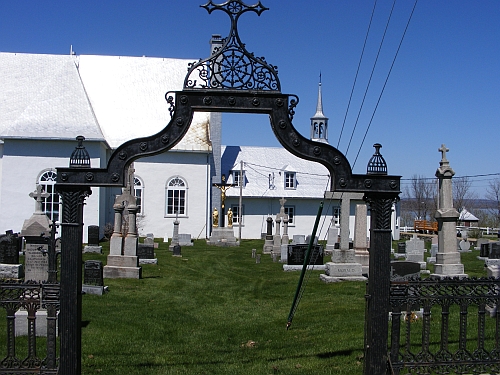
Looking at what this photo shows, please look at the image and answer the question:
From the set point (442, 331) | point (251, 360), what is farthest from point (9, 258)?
point (442, 331)

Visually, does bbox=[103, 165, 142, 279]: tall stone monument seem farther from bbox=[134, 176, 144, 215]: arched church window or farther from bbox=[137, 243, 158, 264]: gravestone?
bbox=[134, 176, 144, 215]: arched church window

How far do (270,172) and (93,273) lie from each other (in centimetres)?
2873

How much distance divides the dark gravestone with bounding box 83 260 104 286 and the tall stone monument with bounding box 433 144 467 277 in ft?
28.2

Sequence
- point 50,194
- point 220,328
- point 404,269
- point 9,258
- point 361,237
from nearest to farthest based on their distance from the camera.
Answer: point 220,328, point 404,269, point 9,258, point 361,237, point 50,194

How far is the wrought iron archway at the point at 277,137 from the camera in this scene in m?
6.43

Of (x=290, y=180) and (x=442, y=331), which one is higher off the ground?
(x=290, y=180)

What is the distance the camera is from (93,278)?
13867 mm

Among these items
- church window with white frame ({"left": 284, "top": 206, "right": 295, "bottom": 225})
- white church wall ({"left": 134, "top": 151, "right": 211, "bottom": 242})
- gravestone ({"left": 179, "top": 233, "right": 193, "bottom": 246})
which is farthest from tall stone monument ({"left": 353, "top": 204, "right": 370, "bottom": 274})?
church window with white frame ({"left": 284, "top": 206, "right": 295, "bottom": 225})

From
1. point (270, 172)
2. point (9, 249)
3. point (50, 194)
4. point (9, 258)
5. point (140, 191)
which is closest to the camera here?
point (9, 249)

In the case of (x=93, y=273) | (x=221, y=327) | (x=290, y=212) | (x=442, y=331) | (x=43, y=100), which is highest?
(x=43, y=100)

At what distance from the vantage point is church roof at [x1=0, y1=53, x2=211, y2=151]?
3083cm

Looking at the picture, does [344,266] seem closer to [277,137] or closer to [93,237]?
[277,137]

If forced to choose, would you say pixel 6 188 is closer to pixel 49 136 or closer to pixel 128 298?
pixel 49 136

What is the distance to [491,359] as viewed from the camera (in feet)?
22.8
